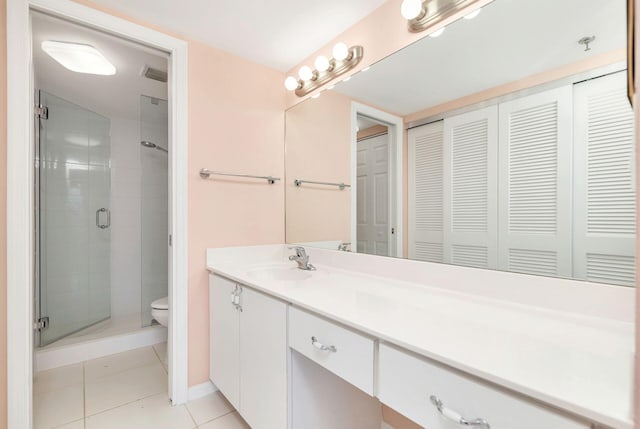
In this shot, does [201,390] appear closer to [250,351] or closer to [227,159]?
[250,351]

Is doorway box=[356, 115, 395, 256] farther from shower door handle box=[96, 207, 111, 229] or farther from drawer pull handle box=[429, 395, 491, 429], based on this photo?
shower door handle box=[96, 207, 111, 229]

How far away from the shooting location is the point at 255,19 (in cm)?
155

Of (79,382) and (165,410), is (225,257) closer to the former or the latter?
(165,410)

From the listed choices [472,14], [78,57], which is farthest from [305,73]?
[78,57]

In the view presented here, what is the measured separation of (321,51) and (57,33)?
149 cm

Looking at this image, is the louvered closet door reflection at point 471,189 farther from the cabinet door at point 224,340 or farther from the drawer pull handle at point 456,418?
the cabinet door at point 224,340

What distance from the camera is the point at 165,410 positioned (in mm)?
1601

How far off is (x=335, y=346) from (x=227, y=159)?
1.37 metres

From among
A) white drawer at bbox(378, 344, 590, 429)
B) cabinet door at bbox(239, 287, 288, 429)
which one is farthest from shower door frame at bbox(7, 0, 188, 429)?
white drawer at bbox(378, 344, 590, 429)

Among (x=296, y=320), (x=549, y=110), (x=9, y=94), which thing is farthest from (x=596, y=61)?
(x=9, y=94)

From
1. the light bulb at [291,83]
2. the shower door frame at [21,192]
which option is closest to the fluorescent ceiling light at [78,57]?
the shower door frame at [21,192]

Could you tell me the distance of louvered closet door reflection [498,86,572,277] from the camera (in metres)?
0.94

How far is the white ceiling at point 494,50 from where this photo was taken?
90 cm

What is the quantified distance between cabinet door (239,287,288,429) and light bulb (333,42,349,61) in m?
1.35
